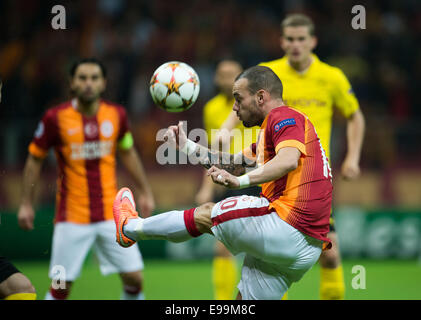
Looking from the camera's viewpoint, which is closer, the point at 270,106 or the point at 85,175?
the point at 270,106

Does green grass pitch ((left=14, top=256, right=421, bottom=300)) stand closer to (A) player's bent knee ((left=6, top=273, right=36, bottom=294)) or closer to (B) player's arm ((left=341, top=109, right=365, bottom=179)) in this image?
(B) player's arm ((left=341, top=109, right=365, bottom=179))

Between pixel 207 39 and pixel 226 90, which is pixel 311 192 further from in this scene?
pixel 207 39

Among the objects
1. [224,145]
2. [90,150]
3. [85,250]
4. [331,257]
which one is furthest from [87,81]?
[331,257]

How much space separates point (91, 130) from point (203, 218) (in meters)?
2.05

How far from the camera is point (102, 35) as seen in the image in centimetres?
1151

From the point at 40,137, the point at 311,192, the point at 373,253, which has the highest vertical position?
the point at 40,137

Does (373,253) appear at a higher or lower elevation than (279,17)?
lower

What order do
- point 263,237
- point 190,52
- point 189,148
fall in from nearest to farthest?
point 263,237 → point 189,148 → point 190,52

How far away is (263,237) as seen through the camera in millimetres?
→ 3779

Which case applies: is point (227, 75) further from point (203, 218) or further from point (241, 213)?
point (241, 213)

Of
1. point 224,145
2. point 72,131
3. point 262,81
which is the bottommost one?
point 224,145

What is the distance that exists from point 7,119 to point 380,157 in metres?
5.88

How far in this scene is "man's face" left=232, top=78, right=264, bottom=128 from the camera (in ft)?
13.4
